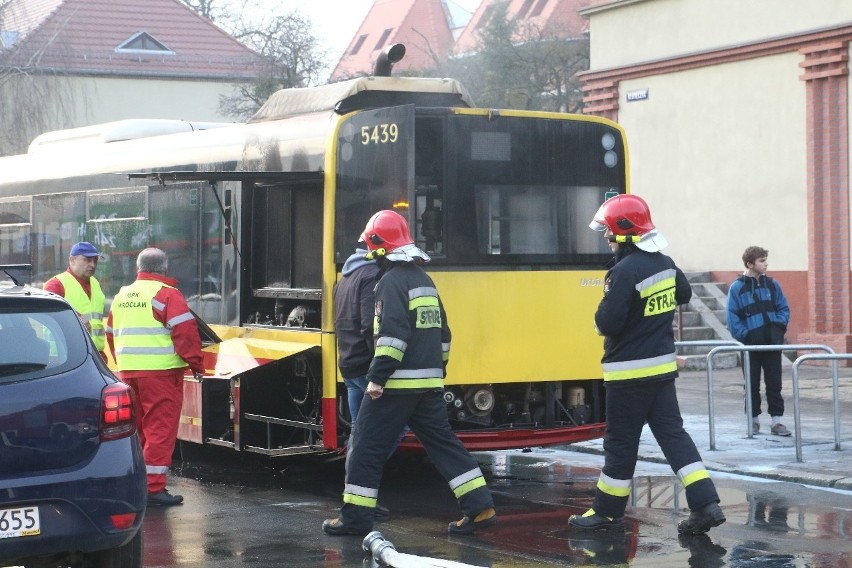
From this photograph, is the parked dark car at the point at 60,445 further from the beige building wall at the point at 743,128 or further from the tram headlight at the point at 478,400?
the beige building wall at the point at 743,128

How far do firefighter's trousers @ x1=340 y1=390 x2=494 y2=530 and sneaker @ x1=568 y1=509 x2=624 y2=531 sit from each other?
0.57 m

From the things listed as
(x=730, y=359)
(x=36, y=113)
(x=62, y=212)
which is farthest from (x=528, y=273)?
(x=36, y=113)

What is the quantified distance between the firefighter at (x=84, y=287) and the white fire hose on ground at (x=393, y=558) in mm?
4480

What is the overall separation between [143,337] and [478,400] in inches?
96.0

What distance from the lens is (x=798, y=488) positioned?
34.3 feet

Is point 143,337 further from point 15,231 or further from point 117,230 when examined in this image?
point 15,231

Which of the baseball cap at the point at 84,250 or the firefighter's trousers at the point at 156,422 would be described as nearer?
the firefighter's trousers at the point at 156,422

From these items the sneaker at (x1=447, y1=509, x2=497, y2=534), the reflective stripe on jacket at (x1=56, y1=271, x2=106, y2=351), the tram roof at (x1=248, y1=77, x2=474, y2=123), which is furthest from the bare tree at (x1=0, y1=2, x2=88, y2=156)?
the sneaker at (x1=447, y1=509, x2=497, y2=534)

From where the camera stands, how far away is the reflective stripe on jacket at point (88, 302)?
11633 millimetres

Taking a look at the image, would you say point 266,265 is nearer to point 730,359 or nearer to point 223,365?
point 223,365

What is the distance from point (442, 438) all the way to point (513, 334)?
2.10m

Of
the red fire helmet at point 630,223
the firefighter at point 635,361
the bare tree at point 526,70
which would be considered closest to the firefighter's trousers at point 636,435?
the firefighter at point 635,361

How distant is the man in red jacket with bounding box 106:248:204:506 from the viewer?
32.6ft

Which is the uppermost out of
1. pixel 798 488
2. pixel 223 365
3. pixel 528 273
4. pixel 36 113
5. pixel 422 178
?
pixel 36 113
